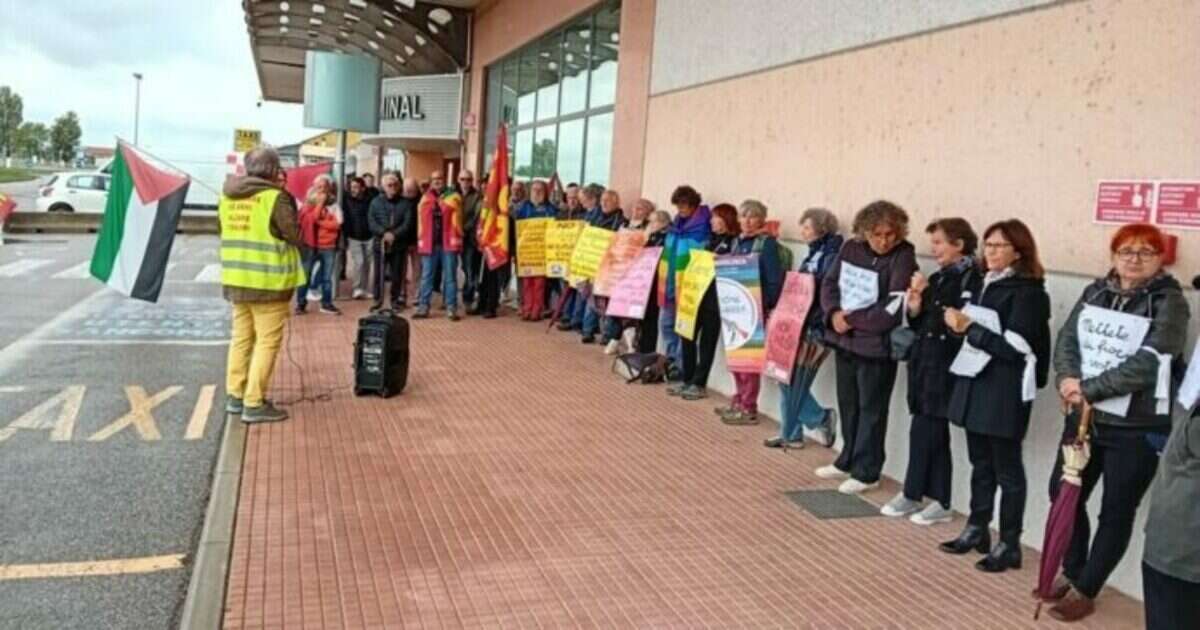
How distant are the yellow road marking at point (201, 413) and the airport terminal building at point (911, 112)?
4585 mm

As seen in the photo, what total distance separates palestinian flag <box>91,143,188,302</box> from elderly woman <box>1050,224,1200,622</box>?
6908 mm

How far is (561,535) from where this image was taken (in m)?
5.01

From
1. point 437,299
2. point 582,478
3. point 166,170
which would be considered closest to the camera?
point 582,478

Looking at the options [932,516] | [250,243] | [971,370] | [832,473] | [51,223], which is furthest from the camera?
[51,223]

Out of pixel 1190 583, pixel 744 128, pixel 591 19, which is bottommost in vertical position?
pixel 1190 583

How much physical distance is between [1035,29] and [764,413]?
13.1ft

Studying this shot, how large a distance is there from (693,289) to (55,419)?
5.19 metres

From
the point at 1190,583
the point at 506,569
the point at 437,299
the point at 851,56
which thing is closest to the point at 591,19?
the point at 437,299

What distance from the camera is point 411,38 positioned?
2253 cm

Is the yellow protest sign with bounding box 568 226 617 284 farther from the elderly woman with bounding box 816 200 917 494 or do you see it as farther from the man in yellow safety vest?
the elderly woman with bounding box 816 200 917 494

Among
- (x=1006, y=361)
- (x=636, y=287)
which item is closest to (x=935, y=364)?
(x=1006, y=361)

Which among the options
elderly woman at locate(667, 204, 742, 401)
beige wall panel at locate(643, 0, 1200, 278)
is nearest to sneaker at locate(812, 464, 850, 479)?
beige wall panel at locate(643, 0, 1200, 278)

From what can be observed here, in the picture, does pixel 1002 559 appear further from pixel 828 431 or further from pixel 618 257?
pixel 618 257

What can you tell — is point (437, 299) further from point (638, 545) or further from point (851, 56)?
point (638, 545)
